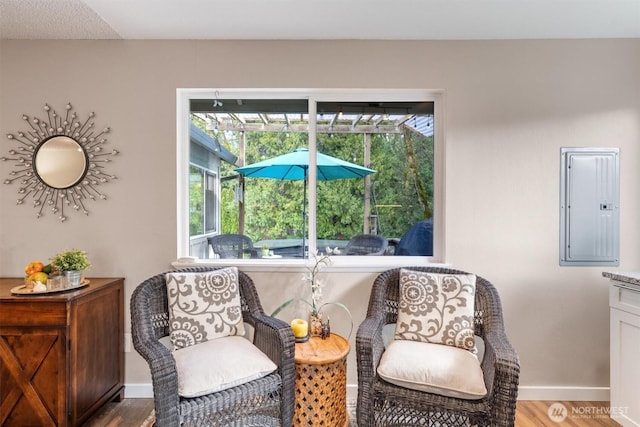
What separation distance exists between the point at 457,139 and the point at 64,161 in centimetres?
285

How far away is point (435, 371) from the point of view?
1.61 m

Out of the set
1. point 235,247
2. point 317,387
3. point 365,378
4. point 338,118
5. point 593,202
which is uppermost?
point 338,118

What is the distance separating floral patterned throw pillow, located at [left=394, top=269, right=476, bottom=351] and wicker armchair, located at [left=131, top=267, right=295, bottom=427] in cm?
75

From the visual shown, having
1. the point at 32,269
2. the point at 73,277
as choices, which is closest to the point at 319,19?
the point at 73,277

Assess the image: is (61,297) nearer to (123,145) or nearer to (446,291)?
(123,145)

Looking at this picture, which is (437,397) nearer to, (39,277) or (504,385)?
(504,385)

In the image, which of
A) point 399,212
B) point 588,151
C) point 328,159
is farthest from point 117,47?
point 588,151

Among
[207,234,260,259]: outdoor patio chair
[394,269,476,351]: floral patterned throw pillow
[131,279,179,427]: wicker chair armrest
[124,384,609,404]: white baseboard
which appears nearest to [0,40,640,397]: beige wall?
[124,384,609,404]: white baseboard

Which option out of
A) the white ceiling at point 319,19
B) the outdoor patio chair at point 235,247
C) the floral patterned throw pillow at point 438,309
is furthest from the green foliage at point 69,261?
the floral patterned throw pillow at point 438,309

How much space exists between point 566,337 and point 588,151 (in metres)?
1.35

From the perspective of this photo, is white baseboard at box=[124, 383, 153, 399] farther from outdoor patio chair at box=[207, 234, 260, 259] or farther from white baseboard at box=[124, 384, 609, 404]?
outdoor patio chair at box=[207, 234, 260, 259]

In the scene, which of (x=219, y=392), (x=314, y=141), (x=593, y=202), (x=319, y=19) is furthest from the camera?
(x=314, y=141)

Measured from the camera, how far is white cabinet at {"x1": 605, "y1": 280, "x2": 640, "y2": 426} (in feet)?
6.06

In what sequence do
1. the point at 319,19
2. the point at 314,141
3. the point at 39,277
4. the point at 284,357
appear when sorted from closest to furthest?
1. the point at 284,357
2. the point at 39,277
3. the point at 319,19
4. the point at 314,141
